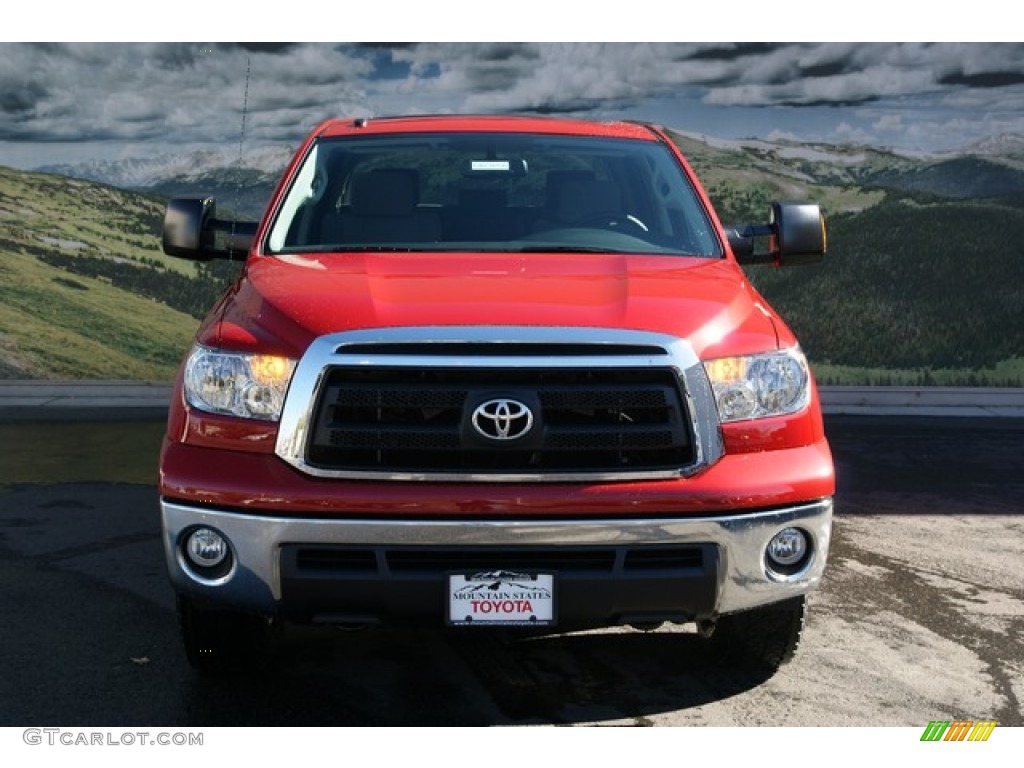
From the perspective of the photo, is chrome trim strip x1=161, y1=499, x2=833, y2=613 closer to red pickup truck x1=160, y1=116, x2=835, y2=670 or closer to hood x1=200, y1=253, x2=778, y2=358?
red pickup truck x1=160, y1=116, x2=835, y2=670

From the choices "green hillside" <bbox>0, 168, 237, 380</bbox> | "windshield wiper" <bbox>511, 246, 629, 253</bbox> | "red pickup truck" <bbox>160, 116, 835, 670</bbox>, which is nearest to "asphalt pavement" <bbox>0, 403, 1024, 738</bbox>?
"red pickup truck" <bbox>160, 116, 835, 670</bbox>

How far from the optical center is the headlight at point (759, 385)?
4410 millimetres

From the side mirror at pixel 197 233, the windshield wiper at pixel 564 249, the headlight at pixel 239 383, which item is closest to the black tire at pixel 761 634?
the windshield wiper at pixel 564 249

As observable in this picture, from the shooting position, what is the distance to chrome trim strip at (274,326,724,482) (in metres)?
4.26

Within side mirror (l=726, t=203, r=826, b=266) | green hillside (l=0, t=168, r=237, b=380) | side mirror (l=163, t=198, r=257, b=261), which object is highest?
side mirror (l=726, t=203, r=826, b=266)

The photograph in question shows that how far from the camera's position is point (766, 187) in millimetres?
13633

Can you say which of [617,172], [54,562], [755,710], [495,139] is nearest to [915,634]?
[755,710]

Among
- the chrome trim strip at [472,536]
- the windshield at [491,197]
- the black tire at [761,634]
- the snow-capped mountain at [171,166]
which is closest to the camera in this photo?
the chrome trim strip at [472,536]

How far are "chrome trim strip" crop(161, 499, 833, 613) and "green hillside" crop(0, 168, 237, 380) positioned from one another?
344 inches

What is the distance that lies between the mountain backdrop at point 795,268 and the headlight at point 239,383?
8.55 metres

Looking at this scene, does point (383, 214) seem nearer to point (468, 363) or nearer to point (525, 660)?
point (468, 363)

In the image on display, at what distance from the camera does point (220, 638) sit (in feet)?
15.6

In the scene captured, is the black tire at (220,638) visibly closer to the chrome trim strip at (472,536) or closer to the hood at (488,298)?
the chrome trim strip at (472,536)
